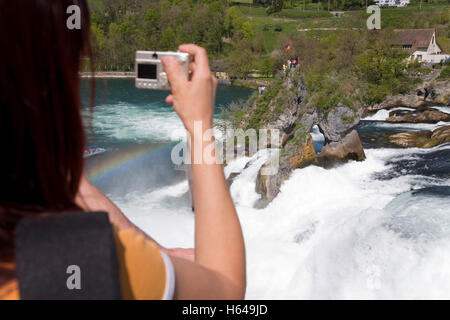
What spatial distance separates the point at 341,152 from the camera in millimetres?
8047

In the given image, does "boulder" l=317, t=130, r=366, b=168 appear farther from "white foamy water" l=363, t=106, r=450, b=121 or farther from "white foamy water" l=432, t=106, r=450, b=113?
"white foamy water" l=432, t=106, r=450, b=113

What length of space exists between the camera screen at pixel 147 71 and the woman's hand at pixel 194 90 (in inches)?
7.1

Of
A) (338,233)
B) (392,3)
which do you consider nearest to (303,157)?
(338,233)

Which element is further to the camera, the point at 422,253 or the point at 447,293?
the point at 422,253

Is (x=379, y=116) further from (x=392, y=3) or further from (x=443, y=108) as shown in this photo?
(x=392, y=3)

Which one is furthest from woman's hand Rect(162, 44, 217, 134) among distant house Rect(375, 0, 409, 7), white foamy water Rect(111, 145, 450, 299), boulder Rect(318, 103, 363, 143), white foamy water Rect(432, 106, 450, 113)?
distant house Rect(375, 0, 409, 7)

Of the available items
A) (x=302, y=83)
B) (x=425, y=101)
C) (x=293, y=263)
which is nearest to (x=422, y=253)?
(x=293, y=263)

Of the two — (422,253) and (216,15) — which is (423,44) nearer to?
(216,15)

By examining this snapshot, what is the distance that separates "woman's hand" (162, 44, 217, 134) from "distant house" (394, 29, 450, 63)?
909 inches

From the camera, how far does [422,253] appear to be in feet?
14.5

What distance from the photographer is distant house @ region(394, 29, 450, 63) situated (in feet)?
70.3

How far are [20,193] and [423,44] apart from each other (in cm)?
2450

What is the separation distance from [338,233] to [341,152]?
3058 millimetres

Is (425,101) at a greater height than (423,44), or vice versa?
(423,44)
